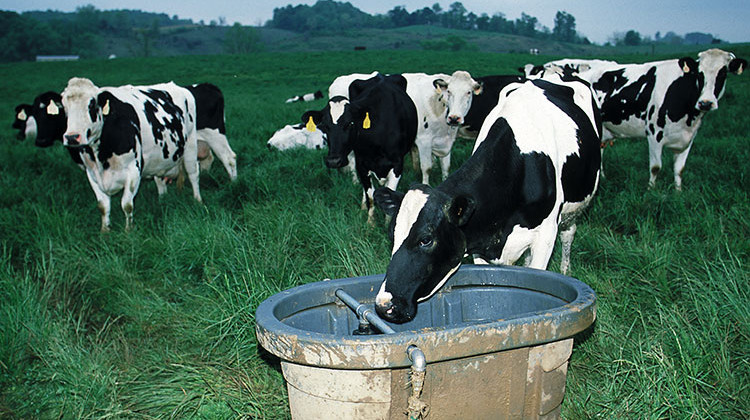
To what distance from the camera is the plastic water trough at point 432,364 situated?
1.90 m

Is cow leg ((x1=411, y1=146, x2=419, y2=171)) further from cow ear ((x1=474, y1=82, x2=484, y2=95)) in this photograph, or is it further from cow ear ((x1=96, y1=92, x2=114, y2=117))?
cow ear ((x1=96, y1=92, x2=114, y2=117))

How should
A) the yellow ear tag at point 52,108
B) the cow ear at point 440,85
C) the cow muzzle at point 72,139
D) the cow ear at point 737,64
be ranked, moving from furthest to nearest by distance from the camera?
the cow ear at point 440,85 → the cow ear at point 737,64 → the yellow ear tag at point 52,108 → the cow muzzle at point 72,139

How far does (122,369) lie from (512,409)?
2359 mm

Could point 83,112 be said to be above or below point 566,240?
above

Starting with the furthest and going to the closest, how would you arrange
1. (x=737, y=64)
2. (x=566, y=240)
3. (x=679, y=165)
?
(x=737, y=64)
(x=679, y=165)
(x=566, y=240)

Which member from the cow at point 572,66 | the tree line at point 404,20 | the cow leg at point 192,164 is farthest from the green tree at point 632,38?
the cow leg at point 192,164

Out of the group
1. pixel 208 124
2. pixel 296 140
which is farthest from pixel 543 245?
pixel 296 140

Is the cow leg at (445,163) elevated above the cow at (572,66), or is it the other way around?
the cow at (572,66)

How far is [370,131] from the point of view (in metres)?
6.82

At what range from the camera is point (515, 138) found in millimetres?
3582

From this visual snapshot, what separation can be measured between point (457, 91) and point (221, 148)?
357cm

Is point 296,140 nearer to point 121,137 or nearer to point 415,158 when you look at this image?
point 415,158

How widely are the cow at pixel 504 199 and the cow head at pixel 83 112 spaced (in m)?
4.16

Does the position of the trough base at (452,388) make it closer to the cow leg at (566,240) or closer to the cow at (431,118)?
the cow leg at (566,240)
